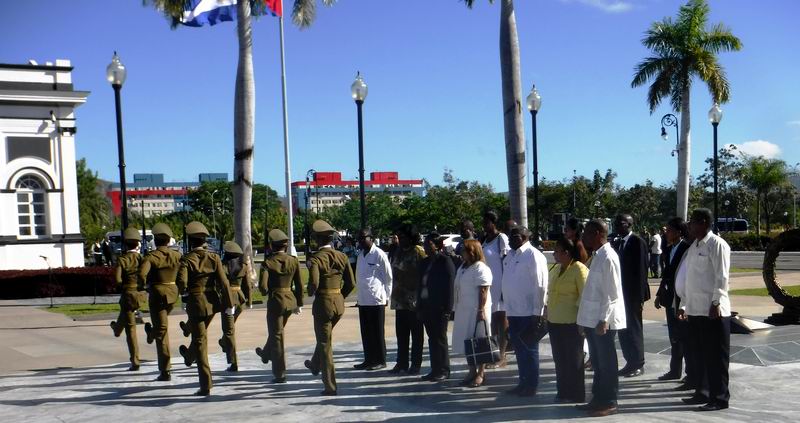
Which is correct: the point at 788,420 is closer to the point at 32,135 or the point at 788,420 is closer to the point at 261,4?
the point at 261,4

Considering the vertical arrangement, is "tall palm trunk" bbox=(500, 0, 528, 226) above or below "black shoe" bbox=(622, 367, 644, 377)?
above

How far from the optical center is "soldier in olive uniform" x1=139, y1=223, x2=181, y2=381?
34.4 feet

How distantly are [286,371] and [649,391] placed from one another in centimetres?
484

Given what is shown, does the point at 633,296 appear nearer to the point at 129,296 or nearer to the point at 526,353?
the point at 526,353

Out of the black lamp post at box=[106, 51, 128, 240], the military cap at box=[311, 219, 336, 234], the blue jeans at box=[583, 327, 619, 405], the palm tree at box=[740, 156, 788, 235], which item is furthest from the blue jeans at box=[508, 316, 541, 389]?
the palm tree at box=[740, 156, 788, 235]

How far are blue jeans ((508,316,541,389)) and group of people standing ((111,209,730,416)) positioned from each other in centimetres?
1

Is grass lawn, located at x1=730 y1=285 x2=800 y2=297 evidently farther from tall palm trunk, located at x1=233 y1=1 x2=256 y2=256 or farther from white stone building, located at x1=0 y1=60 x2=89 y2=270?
white stone building, located at x1=0 y1=60 x2=89 y2=270

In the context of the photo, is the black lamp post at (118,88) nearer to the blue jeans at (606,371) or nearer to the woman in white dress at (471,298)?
the woman in white dress at (471,298)

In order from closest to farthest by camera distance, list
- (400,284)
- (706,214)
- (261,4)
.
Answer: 1. (706,214)
2. (400,284)
3. (261,4)

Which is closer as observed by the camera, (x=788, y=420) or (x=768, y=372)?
(x=788, y=420)

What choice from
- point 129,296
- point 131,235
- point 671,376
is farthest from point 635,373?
point 131,235

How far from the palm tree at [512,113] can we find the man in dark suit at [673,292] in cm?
737

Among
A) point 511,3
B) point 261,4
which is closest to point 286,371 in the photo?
point 511,3

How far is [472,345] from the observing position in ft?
30.1
